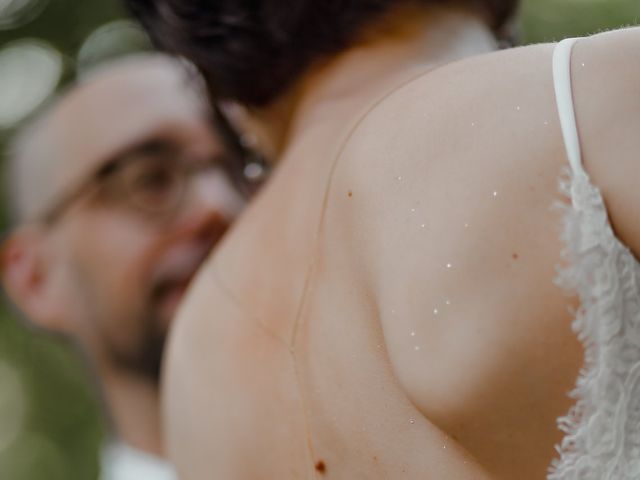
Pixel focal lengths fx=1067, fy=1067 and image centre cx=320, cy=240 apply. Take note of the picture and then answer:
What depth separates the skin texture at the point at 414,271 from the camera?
1.27 metres

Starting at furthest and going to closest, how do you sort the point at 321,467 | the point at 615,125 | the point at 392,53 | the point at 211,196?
the point at 211,196 → the point at 392,53 → the point at 321,467 → the point at 615,125

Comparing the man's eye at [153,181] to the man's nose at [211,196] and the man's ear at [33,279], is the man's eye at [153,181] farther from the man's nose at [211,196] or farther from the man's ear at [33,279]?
the man's ear at [33,279]

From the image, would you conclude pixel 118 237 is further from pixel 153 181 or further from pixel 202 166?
pixel 202 166

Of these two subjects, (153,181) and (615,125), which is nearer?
(615,125)

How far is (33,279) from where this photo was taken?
415 centimetres

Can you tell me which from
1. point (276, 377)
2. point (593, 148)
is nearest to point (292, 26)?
point (276, 377)

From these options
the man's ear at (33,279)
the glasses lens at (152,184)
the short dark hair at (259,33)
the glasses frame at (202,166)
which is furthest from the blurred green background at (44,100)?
the short dark hair at (259,33)

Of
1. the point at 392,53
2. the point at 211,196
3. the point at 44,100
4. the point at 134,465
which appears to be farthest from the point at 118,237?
the point at 44,100

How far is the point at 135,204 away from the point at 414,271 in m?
2.42

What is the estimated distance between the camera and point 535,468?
133cm

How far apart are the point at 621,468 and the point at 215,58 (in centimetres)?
102

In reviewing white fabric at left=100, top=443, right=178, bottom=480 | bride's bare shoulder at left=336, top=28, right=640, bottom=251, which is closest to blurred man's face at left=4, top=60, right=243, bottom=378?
white fabric at left=100, top=443, right=178, bottom=480

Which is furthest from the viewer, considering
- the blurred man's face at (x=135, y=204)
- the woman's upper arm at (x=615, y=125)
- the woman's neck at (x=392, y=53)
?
the blurred man's face at (x=135, y=204)

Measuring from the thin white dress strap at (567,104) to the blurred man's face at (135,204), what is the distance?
2277mm
